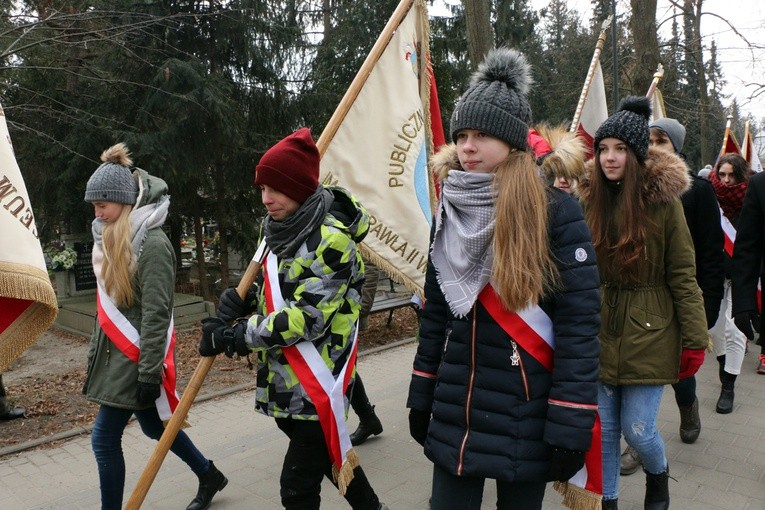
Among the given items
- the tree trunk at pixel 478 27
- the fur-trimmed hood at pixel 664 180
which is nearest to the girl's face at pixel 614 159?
the fur-trimmed hood at pixel 664 180

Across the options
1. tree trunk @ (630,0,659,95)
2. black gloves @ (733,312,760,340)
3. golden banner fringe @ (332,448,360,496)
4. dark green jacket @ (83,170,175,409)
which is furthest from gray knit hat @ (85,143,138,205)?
tree trunk @ (630,0,659,95)

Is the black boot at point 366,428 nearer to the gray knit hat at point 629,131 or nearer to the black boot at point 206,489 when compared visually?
the black boot at point 206,489

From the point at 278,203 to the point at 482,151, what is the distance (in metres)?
1.00

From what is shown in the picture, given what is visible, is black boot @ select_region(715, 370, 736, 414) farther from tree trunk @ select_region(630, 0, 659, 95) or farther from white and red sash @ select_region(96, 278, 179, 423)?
tree trunk @ select_region(630, 0, 659, 95)

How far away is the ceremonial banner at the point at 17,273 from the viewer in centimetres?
204

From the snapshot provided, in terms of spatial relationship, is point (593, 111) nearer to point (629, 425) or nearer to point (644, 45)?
point (629, 425)

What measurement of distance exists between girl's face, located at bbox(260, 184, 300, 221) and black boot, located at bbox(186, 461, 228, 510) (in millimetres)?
1773

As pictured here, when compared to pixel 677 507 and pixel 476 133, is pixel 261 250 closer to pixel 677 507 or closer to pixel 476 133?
pixel 476 133

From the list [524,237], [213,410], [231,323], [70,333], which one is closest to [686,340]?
[524,237]

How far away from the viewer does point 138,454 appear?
471 centimetres

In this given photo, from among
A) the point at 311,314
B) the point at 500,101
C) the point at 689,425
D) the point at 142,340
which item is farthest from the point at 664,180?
the point at 142,340

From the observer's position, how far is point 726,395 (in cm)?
516

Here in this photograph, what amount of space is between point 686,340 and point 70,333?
9.60 m

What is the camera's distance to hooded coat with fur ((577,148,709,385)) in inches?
114
